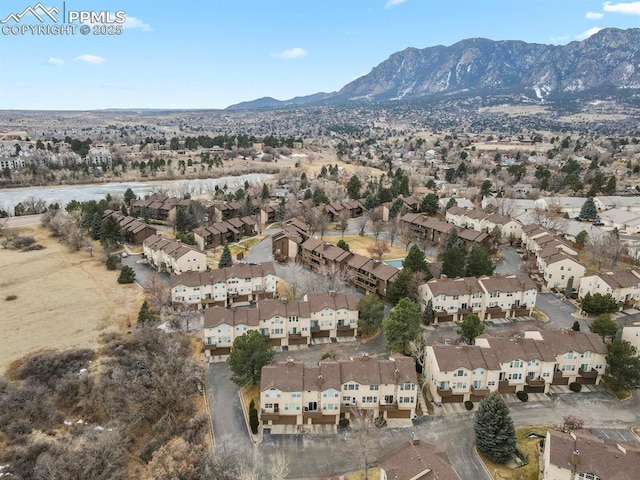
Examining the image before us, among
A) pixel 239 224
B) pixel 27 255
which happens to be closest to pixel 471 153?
pixel 239 224

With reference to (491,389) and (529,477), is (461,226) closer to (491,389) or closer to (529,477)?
(491,389)

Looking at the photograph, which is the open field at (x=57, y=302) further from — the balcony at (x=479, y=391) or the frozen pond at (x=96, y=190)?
the frozen pond at (x=96, y=190)

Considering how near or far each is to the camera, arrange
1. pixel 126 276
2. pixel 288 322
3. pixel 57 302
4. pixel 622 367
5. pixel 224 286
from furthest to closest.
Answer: pixel 126 276 → pixel 57 302 → pixel 224 286 → pixel 288 322 → pixel 622 367

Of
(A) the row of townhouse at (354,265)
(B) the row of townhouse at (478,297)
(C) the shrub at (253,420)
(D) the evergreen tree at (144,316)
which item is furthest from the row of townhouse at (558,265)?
(D) the evergreen tree at (144,316)

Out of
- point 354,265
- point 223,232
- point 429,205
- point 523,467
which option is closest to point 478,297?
point 354,265

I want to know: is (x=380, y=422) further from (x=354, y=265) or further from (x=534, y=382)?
(x=354, y=265)
